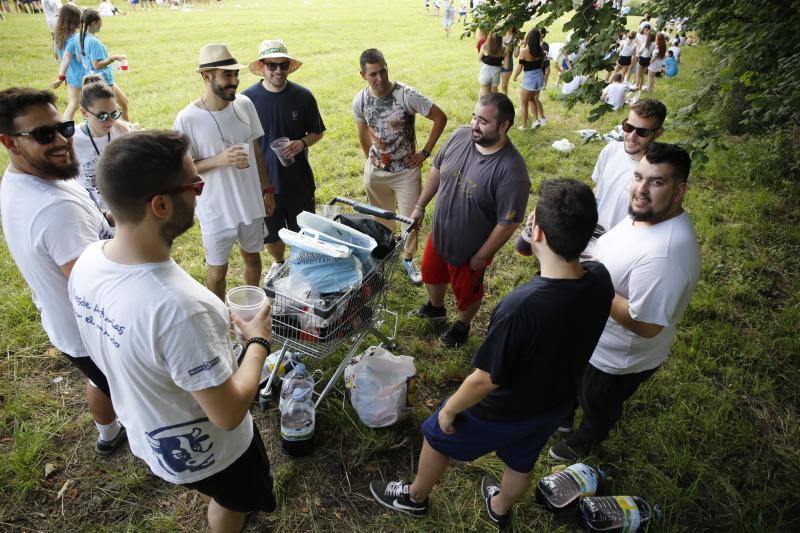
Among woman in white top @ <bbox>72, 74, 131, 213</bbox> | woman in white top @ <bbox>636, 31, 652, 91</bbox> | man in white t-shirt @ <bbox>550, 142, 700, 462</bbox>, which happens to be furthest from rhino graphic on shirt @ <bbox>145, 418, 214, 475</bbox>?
woman in white top @ <bbox>636, 31, 652, 91</bbox>

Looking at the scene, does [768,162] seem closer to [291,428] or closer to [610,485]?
[610,485]

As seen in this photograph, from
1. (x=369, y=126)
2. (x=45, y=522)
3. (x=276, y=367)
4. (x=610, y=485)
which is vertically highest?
(x=369, y=126)

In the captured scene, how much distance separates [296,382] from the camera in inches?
138

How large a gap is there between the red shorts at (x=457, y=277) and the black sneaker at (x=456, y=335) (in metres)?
0.18

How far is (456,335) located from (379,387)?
1.10 metres

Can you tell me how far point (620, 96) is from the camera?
33.1 feet

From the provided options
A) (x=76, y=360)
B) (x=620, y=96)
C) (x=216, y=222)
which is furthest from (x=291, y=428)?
(x=620, y=96)

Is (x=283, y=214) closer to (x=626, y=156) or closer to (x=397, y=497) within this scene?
(x=397, y=497)

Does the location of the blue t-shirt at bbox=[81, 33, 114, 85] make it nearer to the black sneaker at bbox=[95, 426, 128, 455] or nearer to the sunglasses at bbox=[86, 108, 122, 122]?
the sunglasses at bbox=[86, 108, 122, 122]

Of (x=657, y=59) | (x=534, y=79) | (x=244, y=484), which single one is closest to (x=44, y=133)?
(x=244, y=484)

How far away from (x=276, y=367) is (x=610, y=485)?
2473 millimetres

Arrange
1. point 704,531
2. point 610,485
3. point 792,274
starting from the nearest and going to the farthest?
point 704,531 < point 610,485 < point 792,274

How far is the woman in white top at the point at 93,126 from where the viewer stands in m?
3.79

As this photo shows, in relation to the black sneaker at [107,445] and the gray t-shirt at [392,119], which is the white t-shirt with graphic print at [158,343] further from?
the gray t-shirt at [392,119]
